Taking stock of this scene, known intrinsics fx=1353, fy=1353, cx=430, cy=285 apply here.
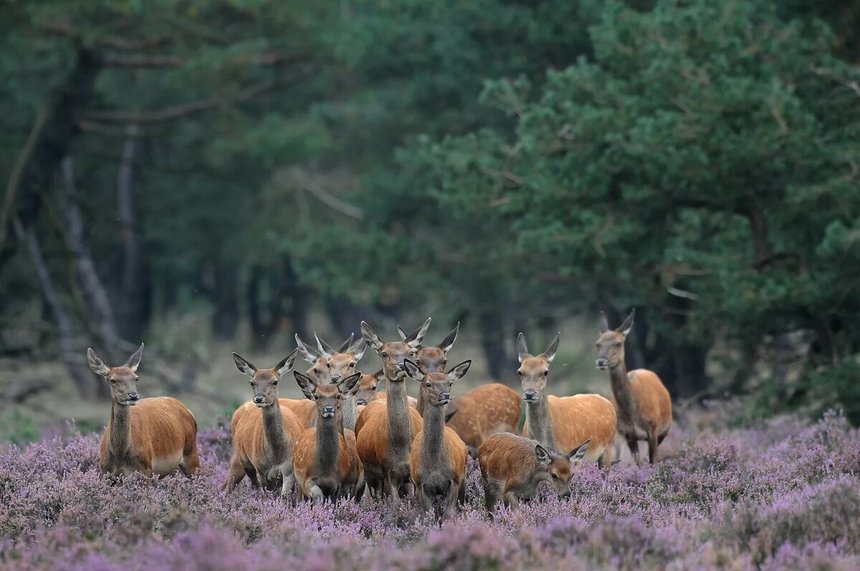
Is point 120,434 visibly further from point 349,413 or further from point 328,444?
point 349,413

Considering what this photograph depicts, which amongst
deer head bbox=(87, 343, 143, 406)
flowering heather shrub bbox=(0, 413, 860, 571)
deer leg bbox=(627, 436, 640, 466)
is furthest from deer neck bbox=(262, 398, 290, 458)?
deer leg bbox=(627, 436, 640, 466)

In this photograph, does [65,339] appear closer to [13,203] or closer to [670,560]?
[13,203]

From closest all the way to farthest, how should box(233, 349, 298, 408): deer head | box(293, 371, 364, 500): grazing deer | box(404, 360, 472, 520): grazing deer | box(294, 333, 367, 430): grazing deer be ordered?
box(404, 360, 472, 520): grazing deer → box(293, 371, 364, 500): grazing deer → box(233, 349, 298, 408): deer head → box(294, 333, 367, 430): grazing deer

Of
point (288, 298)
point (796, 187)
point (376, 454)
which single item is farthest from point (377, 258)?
point (288, 298)

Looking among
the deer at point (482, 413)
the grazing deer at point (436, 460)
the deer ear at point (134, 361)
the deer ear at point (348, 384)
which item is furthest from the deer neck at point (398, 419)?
the deer ear at point (134, 361)

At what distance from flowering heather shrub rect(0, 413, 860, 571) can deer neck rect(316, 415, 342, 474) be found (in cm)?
45

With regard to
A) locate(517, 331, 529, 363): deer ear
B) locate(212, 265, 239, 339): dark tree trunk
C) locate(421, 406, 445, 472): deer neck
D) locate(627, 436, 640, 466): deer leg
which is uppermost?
locate(517, 331, 529, 363): deer ear

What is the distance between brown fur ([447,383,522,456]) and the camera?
14430 millimetres

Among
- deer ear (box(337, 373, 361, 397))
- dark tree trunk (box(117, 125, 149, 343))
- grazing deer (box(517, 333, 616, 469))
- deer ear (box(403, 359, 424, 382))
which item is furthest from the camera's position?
dark tree trunk (box(117, 125, 149, 343))

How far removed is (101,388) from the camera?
113 ft

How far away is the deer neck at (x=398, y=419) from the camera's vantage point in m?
12.3

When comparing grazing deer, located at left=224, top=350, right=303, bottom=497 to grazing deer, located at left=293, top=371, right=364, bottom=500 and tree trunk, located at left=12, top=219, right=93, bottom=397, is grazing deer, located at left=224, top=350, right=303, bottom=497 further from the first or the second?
tree trunk, located at left=12, top=219, right=93, bottom=397

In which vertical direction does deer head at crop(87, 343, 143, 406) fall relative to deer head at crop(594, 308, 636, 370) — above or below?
above

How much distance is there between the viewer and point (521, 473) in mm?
11750
